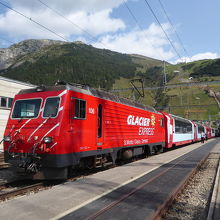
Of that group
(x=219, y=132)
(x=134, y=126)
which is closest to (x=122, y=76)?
(x=219, y=132)

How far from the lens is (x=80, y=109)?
333 inches

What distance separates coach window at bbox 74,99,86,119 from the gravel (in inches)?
166

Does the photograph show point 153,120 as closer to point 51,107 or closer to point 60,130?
point 51,107

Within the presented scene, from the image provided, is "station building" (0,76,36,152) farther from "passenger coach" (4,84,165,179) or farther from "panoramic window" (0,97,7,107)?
"passenger coach" (4,84,165,179)

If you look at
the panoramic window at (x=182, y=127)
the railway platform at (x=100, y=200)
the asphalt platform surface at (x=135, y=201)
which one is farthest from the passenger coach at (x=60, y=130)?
the panoramic window at (x=182, y=127)

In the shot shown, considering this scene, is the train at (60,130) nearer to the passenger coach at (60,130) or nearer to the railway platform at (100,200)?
the passenger coach at (60,130)

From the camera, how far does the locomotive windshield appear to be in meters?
8.32

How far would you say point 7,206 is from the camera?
5.71 metres

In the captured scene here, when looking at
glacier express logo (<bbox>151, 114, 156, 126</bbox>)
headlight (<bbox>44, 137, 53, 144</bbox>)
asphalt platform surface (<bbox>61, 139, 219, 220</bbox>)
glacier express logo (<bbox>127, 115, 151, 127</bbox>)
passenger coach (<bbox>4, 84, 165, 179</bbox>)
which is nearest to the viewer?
asphalt platform surface (<bbox>61, 139, 219, 220</bbox>)

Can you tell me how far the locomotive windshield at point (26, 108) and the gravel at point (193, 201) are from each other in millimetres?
5464

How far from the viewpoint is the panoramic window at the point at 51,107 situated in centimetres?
786

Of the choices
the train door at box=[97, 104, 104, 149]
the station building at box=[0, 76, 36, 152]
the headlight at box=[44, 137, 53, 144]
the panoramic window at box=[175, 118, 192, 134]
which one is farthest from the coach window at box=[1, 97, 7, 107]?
the panoramic window at box=[175, 118, 192, 134]

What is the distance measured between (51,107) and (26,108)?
1.26 m

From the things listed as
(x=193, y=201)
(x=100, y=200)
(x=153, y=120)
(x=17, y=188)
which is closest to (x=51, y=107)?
(x=17, y=188)
